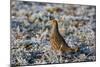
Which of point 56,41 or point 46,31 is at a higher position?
point 46,31

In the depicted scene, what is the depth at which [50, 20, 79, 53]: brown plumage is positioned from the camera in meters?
2.67

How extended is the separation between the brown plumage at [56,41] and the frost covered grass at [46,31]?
0.05 meters

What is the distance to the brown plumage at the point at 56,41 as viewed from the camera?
267cm

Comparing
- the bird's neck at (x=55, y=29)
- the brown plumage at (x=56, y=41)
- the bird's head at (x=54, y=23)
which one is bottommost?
the brown plumage at (x=56, y=41)

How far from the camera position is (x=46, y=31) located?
264 cm

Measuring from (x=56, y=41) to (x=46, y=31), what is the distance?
0.66 ft

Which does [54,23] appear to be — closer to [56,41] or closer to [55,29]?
[55,29]

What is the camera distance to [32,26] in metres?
2.59

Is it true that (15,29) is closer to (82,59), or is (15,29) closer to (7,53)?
(7,53)

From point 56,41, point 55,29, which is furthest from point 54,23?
point 56,41

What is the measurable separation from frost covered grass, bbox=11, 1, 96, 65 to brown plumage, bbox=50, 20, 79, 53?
0.17 ft

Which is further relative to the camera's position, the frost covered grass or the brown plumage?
the brown plumage

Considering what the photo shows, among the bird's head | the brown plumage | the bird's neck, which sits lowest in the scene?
the brown plumage
